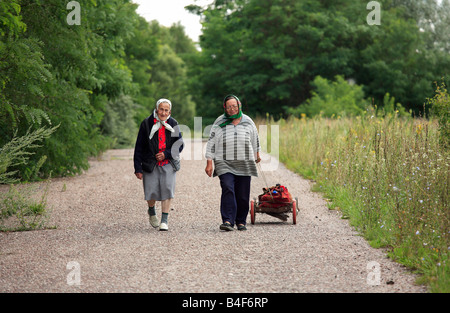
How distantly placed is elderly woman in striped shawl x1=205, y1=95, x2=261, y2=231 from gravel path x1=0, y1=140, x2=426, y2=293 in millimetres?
479

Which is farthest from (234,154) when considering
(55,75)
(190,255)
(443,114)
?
(55,75)

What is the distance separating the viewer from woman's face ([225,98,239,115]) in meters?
8.09

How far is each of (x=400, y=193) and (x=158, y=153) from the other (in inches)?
130

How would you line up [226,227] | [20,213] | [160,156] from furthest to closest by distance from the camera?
1. [20,213]
2. [160,156]
3. [226,227]

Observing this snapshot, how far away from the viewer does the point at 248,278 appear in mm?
5441

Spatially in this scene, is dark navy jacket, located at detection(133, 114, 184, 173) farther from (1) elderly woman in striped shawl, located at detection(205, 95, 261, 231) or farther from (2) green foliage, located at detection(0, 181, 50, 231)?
(2) green foliage, located at detection(0, 181, 50, 231)

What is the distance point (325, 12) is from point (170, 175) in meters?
36.5

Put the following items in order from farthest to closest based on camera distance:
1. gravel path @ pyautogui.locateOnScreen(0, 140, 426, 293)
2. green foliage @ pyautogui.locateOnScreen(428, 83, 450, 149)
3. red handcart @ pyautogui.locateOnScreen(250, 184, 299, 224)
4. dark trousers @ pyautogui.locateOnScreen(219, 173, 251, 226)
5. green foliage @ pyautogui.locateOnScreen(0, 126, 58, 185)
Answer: red handcart @ pyautogui.locateOnScreen(250, 184, 299, 224), green foliage @ pyautogui.locateOnScreen(428, 83, 450, 149), dark trousers @ pyautogui.locateOnScreen(219, 173, 251, 226), green foliage @ pyautogui.locateOnScreen(0, 126, 58, 185), gravel path @ pyautogui.locateOnScreen(0, 140, 426, 293)

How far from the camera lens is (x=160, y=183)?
8.16 m

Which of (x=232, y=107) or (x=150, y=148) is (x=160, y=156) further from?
(x=232, y=107)

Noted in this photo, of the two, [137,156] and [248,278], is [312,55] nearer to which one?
[137,156]

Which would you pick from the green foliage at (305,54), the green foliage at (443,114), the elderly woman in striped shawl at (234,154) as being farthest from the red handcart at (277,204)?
the green foliage at (305,54)

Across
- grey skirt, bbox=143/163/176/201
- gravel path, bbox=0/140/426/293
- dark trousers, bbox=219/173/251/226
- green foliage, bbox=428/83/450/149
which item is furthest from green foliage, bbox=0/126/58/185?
green foliage, bbox=428/83/450/149

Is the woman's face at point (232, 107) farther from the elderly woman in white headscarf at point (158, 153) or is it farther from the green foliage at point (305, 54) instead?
the green foliage at point (305, 54)
